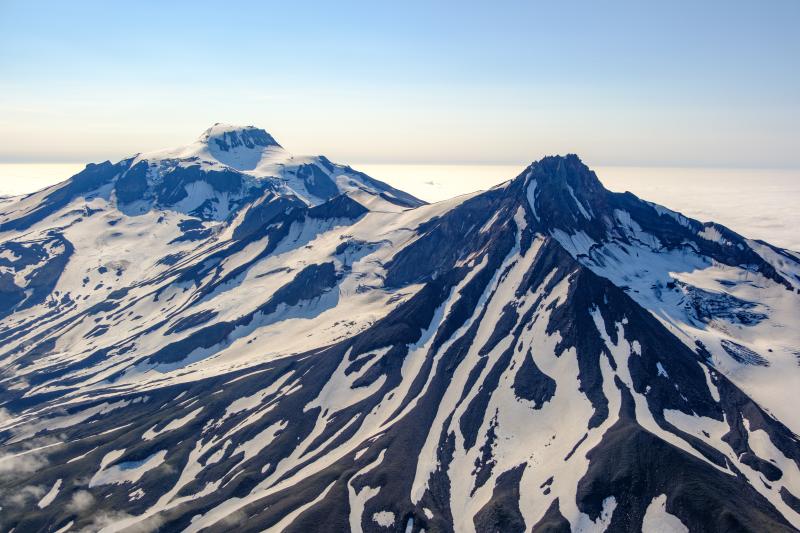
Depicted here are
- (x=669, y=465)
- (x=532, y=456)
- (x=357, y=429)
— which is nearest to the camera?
(x=669, y=465)

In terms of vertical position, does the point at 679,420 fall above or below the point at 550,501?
above

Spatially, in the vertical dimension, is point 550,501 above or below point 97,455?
above

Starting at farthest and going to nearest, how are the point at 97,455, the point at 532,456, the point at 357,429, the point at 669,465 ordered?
1. the point at 97,455
2. the point at 357,429
3. the point at 532,456
4. the point at 669,465

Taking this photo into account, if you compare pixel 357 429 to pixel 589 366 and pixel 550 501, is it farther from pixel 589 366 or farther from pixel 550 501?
pixel 589 366

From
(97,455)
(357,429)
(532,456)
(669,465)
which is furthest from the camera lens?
(97,455)

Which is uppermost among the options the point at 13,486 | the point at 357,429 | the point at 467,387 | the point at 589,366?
the point at 589,366

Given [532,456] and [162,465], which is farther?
[162,465]

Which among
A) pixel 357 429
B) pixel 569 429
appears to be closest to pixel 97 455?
pixel 357 429

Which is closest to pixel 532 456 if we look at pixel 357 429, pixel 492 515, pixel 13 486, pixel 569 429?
pixel 569 429

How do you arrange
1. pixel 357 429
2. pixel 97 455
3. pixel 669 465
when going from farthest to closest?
pixel 97 455
pixel 357 429
pixel 669 465

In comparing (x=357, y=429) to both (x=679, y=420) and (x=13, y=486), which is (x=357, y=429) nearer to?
(x=679, y=420)
